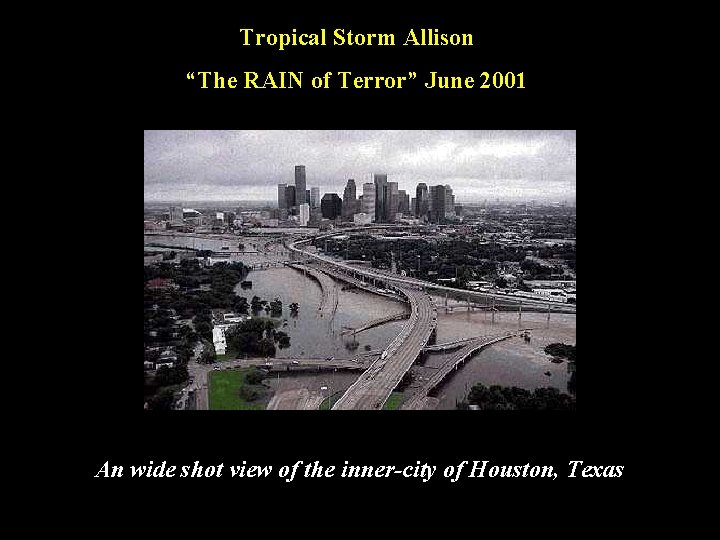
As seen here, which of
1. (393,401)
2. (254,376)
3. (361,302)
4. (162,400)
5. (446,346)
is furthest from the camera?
(361,302)

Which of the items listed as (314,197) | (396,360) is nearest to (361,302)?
(396,360)

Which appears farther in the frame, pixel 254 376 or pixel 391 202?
pixel 391 202

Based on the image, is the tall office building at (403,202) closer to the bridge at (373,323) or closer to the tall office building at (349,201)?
the tall office building at (349,201)

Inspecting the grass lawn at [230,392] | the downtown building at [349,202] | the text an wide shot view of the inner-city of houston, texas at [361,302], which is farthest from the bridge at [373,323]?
→ the downtown building at [349,202]

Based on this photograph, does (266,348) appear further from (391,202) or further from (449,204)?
(449,204)

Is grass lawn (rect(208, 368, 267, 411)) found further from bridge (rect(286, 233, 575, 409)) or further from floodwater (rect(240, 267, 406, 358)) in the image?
bridge (rect(286, 233, 575, 409))

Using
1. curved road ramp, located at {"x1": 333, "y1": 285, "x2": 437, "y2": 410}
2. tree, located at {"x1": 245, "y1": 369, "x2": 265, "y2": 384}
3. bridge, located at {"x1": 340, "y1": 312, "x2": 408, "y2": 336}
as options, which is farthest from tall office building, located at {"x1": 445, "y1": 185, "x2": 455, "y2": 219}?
tree, located at {"x1": 245, "y1": 369, "x2": 265, "y2": 384}
